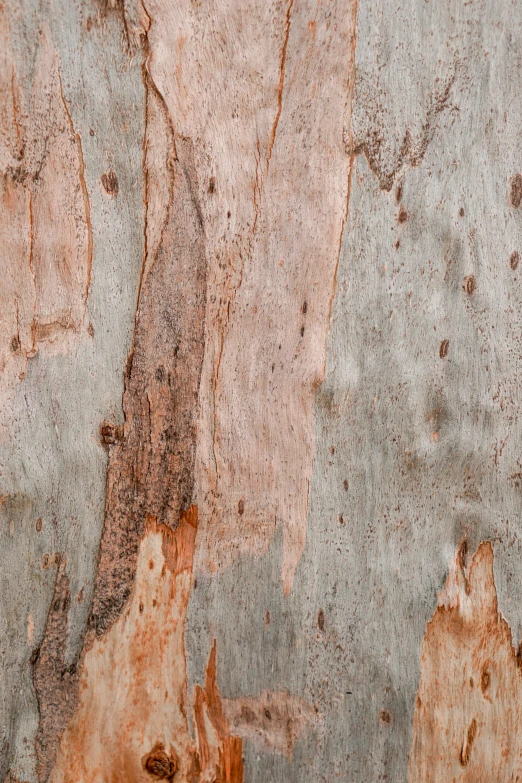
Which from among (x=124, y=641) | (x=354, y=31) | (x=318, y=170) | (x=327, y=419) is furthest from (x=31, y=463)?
(x=354, y=31)

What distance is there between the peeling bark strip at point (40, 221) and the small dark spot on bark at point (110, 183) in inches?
0.9

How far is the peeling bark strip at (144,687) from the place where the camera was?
2.72ft

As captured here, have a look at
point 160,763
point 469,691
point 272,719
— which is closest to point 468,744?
point 469,691

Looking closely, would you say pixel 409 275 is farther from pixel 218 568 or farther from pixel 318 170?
pixel 218 568

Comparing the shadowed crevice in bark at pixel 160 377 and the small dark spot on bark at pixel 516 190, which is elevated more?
the small dark spot on bark at pixel 516 190

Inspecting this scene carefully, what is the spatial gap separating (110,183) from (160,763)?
703 millimetres

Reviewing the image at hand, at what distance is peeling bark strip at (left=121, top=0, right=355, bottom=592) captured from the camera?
2.56ft

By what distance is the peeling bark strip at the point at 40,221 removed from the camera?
77 cm

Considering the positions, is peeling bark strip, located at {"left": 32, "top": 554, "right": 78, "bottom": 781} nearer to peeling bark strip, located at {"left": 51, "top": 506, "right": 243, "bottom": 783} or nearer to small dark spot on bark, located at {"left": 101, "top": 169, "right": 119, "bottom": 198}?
peeling bark strip, located at {"left": 51, "top": 506, "right": 243, "bottom": 783}

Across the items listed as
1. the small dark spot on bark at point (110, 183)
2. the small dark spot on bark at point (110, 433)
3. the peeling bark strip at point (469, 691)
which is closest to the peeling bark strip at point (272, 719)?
the peeling bark strip at point (469, 691)

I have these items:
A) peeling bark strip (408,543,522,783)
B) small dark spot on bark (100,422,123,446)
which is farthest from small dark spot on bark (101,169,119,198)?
peeling bark strip (408,543,522,783)

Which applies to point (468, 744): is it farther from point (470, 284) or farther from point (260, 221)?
point (260, 221)

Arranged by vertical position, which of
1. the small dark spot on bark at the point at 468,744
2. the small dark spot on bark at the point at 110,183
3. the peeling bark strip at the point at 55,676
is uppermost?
the small dark spot on bark at the point at 110,183

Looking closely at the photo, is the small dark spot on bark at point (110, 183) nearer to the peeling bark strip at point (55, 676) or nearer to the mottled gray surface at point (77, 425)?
the mottled gray surface at point (77, 425)
